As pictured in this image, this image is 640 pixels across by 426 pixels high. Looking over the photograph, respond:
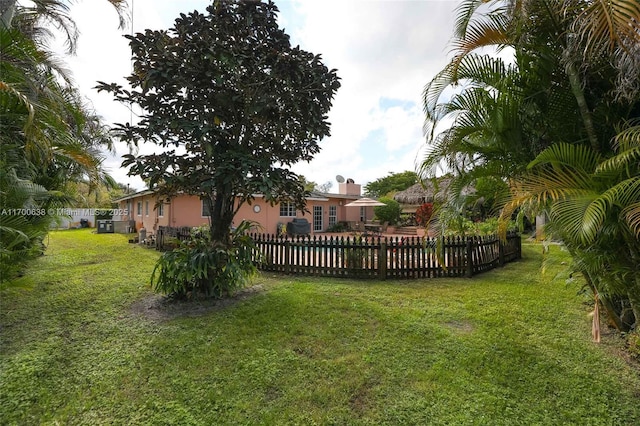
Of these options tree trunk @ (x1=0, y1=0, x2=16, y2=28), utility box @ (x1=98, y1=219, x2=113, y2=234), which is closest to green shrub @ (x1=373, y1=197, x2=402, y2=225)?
utility box @ (x1=98, y1=219, x2=113, y2=234)

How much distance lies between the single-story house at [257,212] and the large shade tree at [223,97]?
20.8 ft

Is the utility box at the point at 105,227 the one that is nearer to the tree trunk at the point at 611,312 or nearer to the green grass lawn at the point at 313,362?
the green grass lawn at the point at 313,362

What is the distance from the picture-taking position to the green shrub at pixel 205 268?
198 inches

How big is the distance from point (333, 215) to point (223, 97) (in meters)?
16.6

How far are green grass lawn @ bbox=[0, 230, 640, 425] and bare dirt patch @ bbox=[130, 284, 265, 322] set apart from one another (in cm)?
5

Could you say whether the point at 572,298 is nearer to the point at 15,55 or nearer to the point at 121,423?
the point at 121,423

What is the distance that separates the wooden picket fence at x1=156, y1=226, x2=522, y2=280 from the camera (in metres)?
7.16

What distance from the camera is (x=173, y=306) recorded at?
5.05 m

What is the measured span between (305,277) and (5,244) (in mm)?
5251

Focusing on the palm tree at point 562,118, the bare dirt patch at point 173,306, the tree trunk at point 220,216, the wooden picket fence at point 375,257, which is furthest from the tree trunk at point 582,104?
the bare dirt patch at point 173,306

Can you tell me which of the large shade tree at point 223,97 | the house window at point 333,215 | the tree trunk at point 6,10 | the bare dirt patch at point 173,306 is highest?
the tree trunk at point 6,10

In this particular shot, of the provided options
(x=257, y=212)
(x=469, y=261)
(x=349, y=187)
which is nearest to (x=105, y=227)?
(x=257, y=212)

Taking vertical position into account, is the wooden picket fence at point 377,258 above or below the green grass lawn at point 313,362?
above

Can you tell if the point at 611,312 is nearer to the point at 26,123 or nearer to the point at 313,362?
the point at 313,362
